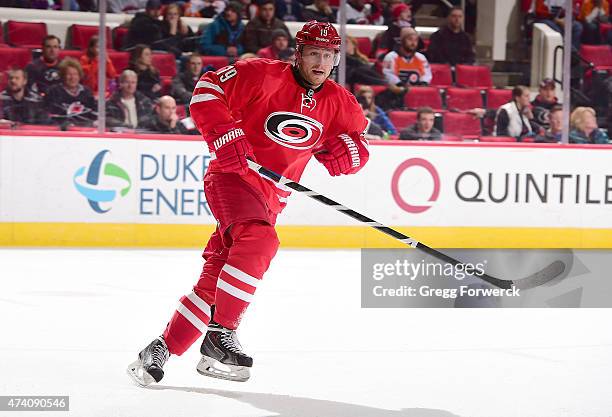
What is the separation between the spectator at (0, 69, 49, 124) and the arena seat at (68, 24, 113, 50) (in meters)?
0.37

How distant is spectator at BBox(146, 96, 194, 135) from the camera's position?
641 cm

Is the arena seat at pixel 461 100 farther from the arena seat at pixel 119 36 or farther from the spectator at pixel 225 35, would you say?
the arena seat at pixel 119 36

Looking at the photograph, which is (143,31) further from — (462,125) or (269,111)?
(269,111)

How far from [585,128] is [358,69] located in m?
1.53

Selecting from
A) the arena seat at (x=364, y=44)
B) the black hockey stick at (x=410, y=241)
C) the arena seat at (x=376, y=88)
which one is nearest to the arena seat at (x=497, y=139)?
the arena seat at (x=376, y=88)

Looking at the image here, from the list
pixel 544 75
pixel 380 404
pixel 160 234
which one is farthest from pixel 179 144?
pixel 380 404

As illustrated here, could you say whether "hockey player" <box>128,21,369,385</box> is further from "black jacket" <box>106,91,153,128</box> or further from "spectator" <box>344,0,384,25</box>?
"spectator" <box>344,0,384,25</box>

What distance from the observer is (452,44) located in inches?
273

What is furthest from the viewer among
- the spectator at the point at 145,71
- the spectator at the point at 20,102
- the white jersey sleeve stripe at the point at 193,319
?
the spectator at the point at 145,71

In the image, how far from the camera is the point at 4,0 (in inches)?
249

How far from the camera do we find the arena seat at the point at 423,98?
671 cm

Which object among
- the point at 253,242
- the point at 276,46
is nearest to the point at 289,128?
the point at 253,242

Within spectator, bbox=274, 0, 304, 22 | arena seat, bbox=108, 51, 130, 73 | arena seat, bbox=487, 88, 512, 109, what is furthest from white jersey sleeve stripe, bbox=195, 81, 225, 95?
arena seat, bbox=487, 88, 512, 109

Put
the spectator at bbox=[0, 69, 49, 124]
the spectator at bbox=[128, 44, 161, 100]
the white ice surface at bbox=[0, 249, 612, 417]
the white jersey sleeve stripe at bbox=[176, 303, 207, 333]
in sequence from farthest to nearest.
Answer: the spectator at bbox=[128, 44, 161, 100]
the spectator at bbox=[0, 69, 49, 124]
the white jersey sleeve stripe at bbox=[176, 303, 207, 333]
the white ice surface at bbox=[0, 249, 612, 417]
